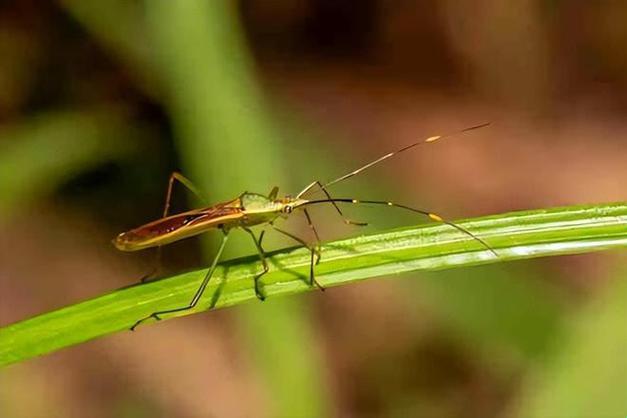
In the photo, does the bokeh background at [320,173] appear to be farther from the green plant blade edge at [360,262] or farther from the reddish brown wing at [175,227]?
the green plant blade edge at [360,262]

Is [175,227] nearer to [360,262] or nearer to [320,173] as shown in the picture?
[360,262]

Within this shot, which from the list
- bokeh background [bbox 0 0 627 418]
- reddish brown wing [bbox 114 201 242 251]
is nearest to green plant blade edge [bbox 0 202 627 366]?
reddish brown wing [bbox 114 201 242 251]

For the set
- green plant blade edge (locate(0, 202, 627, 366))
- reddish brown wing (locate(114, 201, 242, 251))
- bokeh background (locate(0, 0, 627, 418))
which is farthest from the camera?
bokeh background (locate(0, 0, 627, 418))

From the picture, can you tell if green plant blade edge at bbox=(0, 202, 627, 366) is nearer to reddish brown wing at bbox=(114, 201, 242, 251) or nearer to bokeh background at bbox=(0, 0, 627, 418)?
reddish brown wing at bbox=(114, 201, 242, 251)

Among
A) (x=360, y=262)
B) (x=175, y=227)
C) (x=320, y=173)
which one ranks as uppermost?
(x=175, y=227)

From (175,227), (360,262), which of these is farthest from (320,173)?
(360,262)

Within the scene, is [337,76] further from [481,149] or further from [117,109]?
[117,109]
